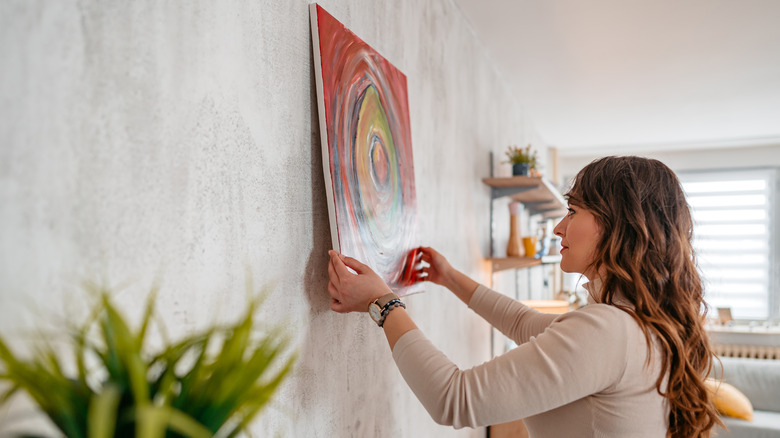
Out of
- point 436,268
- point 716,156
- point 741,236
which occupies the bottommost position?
point 741,236

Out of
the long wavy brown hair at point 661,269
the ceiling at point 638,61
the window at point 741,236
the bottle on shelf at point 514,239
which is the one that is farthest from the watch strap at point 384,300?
the window at point 741,236

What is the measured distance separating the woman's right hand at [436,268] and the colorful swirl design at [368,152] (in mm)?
91

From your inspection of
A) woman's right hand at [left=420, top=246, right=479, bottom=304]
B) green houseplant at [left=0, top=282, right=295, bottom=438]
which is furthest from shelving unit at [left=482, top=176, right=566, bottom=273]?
green houseplant at [left=0, top=282, right=295, bottom=438]

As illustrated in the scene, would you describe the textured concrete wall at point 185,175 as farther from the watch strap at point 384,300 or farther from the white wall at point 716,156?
the white wall at point 716,156

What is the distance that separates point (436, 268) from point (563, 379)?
722 mm

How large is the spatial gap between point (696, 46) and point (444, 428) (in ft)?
7.66

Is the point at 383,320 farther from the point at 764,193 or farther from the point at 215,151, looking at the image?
the point at 764,193

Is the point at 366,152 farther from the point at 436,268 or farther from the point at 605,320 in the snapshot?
the point at 605,320

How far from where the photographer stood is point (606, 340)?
1066mm

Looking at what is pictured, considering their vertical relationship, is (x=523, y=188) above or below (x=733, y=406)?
above

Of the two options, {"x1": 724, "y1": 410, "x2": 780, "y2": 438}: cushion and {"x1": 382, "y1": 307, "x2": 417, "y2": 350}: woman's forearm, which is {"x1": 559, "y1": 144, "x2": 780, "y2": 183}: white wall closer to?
{"x1": 724, "y1": 410, "x2": 780, "y2": 438}: cushion

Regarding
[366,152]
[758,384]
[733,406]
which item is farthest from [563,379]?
[758,384]

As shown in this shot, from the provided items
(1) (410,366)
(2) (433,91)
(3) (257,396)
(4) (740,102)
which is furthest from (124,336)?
(4) (740,102)

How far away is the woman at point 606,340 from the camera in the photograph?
1049 mm
